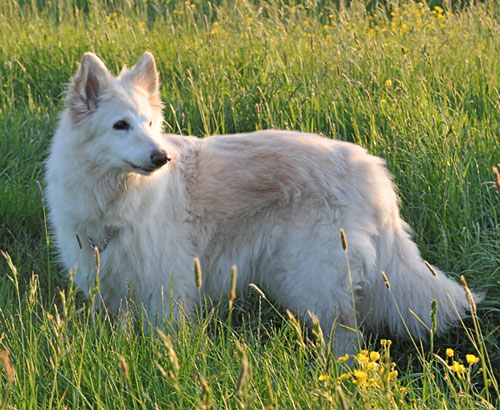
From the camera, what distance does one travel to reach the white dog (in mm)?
3260

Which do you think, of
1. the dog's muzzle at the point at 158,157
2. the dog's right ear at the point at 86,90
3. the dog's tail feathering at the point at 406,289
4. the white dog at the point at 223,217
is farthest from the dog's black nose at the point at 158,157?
the dog's tail feathering at the point at 406,289

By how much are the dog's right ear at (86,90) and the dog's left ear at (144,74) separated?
6.1 inches

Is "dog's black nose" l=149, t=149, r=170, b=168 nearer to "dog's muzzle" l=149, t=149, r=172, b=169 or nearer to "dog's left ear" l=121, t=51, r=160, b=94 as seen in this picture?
"dog's muzzle" l=149, t=149, r=172, b=169

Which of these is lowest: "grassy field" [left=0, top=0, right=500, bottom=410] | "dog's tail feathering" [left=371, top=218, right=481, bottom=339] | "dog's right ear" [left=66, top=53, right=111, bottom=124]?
"dog's tail feathering" [left=371, top=218, right=481, bottom=339]

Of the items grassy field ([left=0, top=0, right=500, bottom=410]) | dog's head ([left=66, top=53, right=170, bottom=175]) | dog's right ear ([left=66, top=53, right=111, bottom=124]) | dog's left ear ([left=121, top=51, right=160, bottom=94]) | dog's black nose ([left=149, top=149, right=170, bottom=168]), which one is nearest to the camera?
grassy field ([left=0, top=0, right=500, bottom=410])

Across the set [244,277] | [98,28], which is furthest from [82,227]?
[98,28]

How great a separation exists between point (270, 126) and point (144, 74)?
1.30 meters

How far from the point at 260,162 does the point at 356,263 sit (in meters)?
0.78

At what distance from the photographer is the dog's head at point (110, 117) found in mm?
3105

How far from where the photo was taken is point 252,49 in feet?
17.8

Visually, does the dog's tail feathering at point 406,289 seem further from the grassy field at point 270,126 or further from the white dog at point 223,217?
the grassy field at point 270,126

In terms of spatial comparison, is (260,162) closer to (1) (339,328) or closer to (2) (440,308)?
(1) (339,328)

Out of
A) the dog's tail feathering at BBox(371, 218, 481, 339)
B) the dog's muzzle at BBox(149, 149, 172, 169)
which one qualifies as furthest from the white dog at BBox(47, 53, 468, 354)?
the dog's muzzle at BBox(149, 149, 172, 169)

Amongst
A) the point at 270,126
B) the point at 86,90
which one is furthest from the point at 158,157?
the point at 270,126
